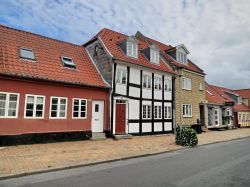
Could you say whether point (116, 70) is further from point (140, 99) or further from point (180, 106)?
point (180, 106)

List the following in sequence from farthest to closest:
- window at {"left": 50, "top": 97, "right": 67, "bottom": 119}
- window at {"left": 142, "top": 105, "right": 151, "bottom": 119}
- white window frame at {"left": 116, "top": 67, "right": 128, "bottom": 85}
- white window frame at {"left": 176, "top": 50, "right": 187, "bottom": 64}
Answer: white window frame at {"left": 176, "top": 50, "right": 187, "bottom": 64} < window at {"left": 142, "top": 105, "right": 151, "bottom": 119} < white window frame at {"left": 116, "top": 67, "right": 128, "bottom": 85} < window at {"left": 50, "top": 97, "right": 67, "bottom": 119}

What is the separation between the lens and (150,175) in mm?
7246

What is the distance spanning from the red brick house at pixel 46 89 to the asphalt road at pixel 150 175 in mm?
6327

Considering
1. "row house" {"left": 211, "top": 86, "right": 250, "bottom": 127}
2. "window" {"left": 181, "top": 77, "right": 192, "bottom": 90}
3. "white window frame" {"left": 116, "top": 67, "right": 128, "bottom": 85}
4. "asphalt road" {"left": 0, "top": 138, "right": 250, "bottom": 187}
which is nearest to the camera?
"asphalt road" {"left": 0, "top": 138, "right": 250, "bottom": 187}

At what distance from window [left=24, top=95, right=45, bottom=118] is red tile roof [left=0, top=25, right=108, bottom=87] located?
1236 millimetres

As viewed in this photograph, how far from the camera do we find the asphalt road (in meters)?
6.37

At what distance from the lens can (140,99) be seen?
1905cm

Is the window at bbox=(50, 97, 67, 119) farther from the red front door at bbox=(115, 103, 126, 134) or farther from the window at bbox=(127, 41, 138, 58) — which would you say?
the window at bbox=(127, 41, 138, 58)

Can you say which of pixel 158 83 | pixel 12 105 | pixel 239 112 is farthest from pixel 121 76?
pixel 239 112

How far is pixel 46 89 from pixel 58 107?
136 centimetres

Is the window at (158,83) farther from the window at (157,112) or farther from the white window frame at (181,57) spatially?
the white window frame at (181,57)

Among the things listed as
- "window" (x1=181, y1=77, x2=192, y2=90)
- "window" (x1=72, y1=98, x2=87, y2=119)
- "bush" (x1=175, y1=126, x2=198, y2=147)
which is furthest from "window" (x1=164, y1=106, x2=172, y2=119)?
"window" (x1=72, y1=98, x2=87, y2=119)

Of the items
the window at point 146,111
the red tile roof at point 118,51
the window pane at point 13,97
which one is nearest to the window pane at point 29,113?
the window pane at point 13,97

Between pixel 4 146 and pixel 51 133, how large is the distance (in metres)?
2.68
